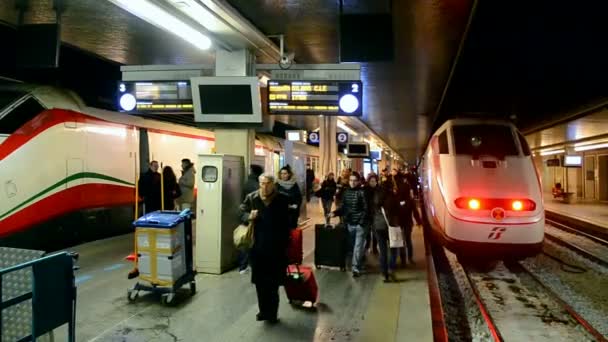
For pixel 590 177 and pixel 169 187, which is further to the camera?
pixel 590 177

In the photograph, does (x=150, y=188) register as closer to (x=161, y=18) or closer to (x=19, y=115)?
(x=19, y=115)

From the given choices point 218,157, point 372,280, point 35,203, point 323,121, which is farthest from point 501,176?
point 323,121

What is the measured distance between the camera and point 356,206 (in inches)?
290

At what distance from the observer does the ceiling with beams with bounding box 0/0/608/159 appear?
680 centimetres

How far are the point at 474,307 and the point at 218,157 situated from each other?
4.75 meters

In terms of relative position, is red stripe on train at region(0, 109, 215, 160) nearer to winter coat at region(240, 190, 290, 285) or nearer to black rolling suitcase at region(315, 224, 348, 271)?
winter coat at region(240, 190, 290, 285)

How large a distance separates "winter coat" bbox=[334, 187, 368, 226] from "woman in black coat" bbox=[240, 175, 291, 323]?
2.58 m

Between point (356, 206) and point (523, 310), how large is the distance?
3097 millimetres

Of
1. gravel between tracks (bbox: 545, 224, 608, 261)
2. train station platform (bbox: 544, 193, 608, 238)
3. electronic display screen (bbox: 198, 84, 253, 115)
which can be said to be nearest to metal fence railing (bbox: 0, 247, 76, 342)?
electronic display screen (bbox: 198, 84, 253, 115)

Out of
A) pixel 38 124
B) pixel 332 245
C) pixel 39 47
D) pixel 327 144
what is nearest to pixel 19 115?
pixel 38 124

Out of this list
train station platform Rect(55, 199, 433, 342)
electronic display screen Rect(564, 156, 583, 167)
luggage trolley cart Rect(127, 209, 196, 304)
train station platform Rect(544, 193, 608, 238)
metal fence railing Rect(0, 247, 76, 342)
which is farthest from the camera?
electronic display screen Rect(564, 156, 583, 167)

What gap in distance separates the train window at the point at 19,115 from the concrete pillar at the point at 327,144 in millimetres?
10081

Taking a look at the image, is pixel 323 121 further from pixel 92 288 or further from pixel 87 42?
pixel 92 288

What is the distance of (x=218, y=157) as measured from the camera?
7059 millimetres
